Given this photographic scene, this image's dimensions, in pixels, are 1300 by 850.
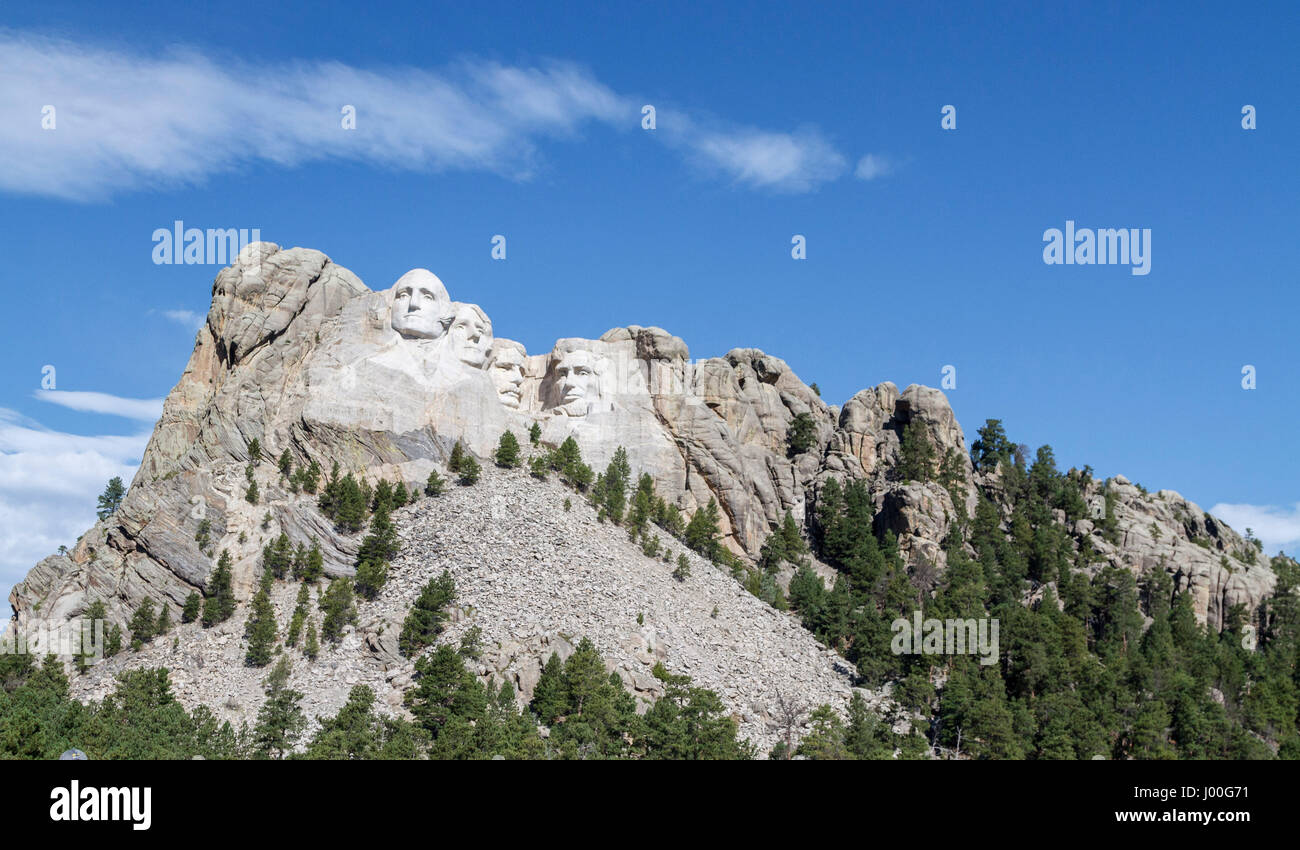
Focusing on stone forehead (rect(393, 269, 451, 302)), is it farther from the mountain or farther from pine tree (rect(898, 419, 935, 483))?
pine tree (rect(898, 419, 935, 483))

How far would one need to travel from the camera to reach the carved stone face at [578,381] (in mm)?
107125

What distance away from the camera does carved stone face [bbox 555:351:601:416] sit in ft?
351

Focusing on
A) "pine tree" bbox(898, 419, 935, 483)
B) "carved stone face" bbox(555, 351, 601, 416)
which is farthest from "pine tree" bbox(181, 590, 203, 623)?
"pine tree" bbox(898, 419, 935, 483)

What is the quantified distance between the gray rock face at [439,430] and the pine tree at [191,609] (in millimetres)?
948

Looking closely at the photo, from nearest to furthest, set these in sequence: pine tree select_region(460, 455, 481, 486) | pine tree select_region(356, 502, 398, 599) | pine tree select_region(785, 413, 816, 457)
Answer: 1. pine tree select_region(356, 502, 398, 599)
2. pine tree select_region(460, 455, 481, 486)
3. pine tree select_region(785, 413, 816, 457)

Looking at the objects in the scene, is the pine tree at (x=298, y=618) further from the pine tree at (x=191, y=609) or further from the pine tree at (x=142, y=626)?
the pine tree at (x=142, y=626)

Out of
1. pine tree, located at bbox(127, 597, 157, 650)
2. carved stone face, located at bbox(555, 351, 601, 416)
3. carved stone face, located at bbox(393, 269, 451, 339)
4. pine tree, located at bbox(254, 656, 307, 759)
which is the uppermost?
carved stone face, located at bbox(393, 269, 451, 339)

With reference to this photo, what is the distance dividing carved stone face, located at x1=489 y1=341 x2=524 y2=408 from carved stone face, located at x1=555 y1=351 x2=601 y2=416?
9.26ft

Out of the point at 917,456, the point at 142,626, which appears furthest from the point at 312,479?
the point at 917,456

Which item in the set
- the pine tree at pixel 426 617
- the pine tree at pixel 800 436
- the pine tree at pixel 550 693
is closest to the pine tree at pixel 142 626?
the pine tree at pixel 426 617

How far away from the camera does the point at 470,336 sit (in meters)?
102

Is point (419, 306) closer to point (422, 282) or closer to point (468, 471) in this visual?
point (422, 282)
